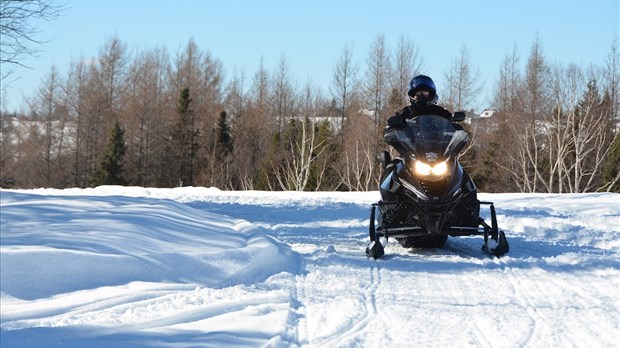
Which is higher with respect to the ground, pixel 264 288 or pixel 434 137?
pixel 434 137

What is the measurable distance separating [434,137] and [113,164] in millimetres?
45744

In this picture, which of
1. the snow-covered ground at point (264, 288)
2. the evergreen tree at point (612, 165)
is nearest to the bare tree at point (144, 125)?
the evergreen tree at point (612, 165)

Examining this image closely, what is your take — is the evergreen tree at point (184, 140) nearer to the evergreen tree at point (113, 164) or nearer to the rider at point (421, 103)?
the evergreen tree at point (113, 164)

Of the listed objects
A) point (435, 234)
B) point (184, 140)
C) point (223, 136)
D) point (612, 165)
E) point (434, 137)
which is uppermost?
point (223, 136)

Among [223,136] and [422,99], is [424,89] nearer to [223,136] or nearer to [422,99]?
[422,99]

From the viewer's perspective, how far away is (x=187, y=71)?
200ft

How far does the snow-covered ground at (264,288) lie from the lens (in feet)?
12.2

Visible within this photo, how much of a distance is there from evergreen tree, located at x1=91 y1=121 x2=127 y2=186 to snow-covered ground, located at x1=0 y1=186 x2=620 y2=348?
141 feet

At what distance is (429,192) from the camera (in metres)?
6.73

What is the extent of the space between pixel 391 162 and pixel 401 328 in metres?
3.97

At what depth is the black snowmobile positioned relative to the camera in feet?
22.1

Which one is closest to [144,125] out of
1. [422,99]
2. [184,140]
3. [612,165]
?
[184,140]

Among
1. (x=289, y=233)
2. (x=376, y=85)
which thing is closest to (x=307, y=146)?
(x=376, y=85)

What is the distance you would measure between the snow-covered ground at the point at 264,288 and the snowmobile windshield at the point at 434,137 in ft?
3.79
